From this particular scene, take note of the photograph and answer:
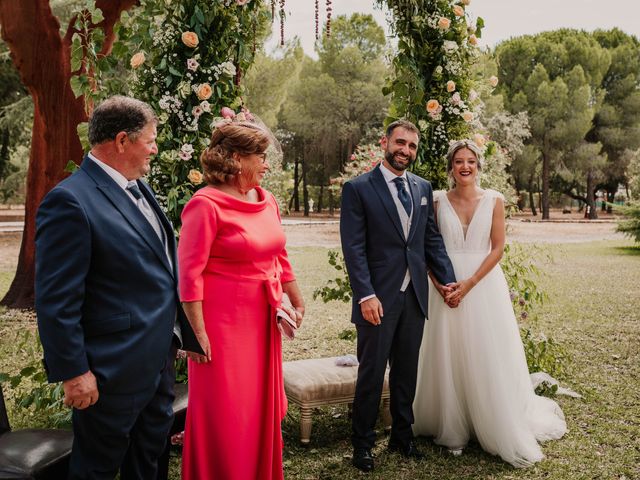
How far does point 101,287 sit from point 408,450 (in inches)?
102

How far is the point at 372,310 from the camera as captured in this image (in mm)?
3871

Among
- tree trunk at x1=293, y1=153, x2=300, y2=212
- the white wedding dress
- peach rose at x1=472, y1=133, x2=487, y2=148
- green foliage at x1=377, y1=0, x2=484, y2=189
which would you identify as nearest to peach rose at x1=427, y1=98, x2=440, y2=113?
green foliage at x1=377, y1=0, x2=484, y2=189

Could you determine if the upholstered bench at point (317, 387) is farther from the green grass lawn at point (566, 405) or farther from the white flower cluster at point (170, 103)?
the white flower cluster at point (170, 103)

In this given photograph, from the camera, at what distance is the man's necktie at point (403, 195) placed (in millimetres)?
4039

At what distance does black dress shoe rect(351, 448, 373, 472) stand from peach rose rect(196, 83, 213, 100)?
2.51 meters

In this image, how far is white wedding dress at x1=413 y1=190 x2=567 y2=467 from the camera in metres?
4.19

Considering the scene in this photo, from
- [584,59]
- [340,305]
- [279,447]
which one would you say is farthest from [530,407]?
[584,59]

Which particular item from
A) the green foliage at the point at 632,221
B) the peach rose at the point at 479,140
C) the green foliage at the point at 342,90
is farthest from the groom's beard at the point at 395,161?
the green foliage at the point at 342,90

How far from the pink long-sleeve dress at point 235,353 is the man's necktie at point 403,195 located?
3.97 feet

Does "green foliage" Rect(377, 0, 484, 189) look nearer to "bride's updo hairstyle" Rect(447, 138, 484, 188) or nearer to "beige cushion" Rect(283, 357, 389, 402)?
"bride's updo hairstyle" Rect(447, 138, 484, 188)

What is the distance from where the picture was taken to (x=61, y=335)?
88.1 inches

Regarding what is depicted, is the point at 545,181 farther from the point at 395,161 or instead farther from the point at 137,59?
the point at 137,59

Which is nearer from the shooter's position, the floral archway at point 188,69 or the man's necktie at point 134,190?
the man's necktie at point 134,190

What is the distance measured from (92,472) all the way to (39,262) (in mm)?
874
